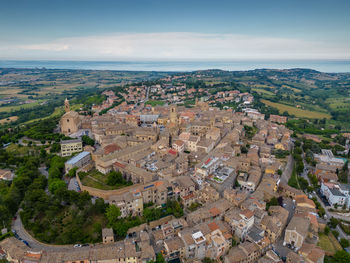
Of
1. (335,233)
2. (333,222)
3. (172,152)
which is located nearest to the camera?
(335,233)

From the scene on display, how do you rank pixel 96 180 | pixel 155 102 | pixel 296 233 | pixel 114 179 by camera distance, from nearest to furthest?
pixel 296 233, pixel 114 179, pixel 96 180, pixel 155 102

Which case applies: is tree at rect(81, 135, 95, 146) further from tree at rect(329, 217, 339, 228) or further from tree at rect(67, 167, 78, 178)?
tree at rect(329, 217, 339, 228)

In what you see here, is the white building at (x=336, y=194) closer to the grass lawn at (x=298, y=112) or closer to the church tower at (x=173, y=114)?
the church tower at (x=173, y=114)

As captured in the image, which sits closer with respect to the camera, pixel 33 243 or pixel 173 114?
pixel 33 243

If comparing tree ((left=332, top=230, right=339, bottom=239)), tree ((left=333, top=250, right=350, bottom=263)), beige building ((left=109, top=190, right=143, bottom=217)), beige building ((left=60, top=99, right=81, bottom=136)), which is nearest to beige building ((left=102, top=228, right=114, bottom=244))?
beige building ((left=109, top=190, right=143, bottom=217))

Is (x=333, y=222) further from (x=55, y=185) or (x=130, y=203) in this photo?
(x=55, y=185)

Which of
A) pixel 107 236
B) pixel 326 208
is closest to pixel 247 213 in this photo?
pixel 107 236

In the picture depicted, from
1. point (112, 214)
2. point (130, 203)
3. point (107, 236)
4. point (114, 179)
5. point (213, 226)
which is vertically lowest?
point (107, 236)

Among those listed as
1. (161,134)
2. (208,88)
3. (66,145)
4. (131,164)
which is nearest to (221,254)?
(131,164)
